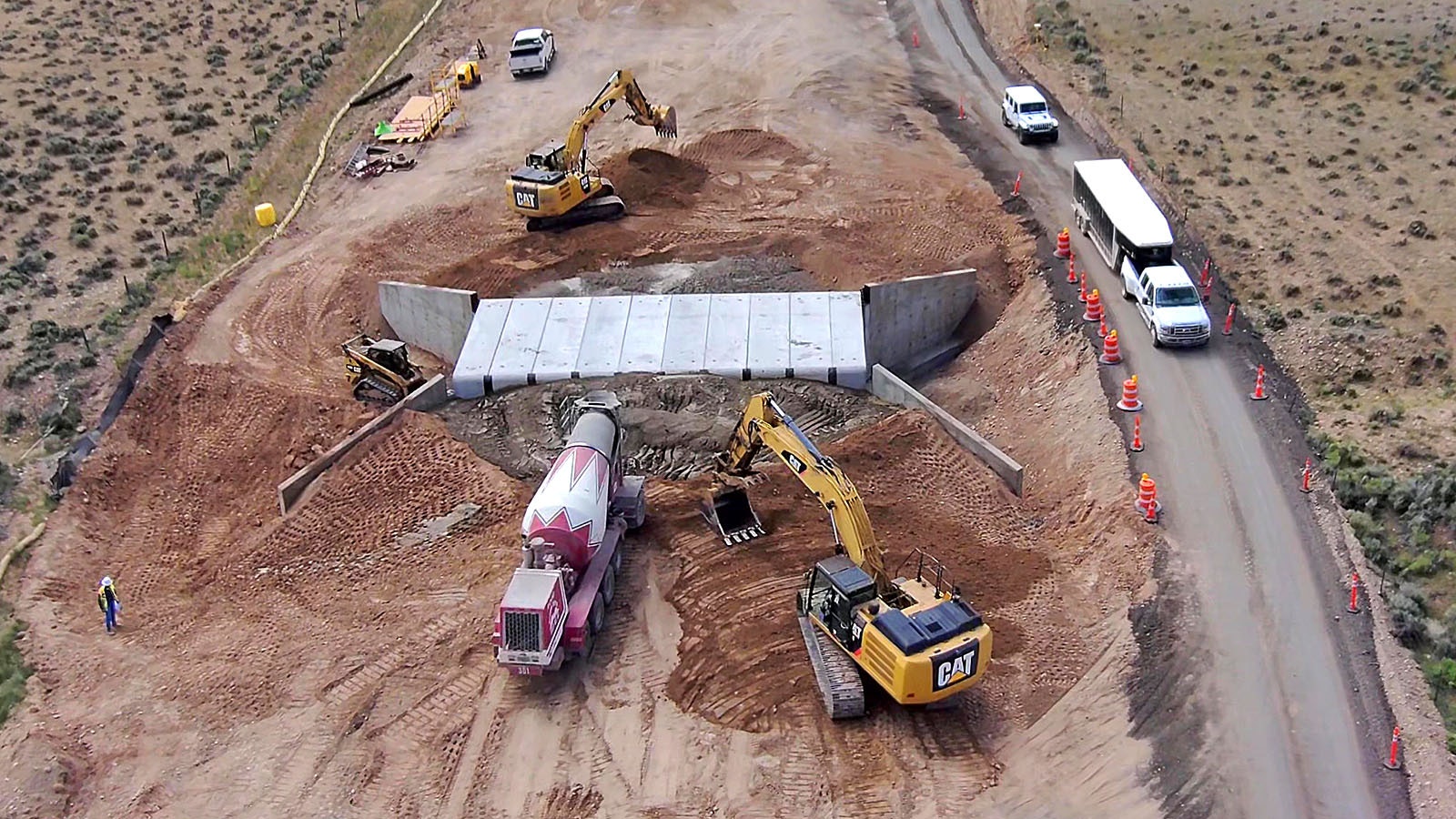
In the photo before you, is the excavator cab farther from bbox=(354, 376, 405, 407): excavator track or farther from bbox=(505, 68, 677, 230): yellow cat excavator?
bbox=(354, 376, 405, 407): excavator track

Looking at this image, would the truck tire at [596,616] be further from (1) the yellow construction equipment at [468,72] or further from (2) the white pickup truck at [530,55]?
(2) the white pickup truck at [530,55]

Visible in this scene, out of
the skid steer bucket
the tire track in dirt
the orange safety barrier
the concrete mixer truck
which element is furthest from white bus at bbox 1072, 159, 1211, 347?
the tire track in dirt

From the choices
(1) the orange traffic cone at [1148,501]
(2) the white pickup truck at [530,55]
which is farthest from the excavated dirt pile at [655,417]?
(2) the white pickup truck at [530,55]

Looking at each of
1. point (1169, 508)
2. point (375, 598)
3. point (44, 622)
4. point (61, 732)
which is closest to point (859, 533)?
point (1169, 508)

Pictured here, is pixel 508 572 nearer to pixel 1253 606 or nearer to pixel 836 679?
pixel 836 679

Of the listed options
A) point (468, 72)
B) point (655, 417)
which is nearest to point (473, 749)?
point (655, 417)

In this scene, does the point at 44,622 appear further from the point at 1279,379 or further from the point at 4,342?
the point at 1279,379
